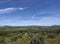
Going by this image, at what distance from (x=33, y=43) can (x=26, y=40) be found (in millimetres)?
3668

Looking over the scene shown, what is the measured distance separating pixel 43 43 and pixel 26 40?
149 inches

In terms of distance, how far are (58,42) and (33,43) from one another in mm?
3981

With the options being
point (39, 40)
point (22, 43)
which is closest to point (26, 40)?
point (22, 43)

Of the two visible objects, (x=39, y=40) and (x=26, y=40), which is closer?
(x=39, y=40)

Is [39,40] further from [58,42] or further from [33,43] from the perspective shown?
[58,42]

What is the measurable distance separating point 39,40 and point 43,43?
3.58 ft

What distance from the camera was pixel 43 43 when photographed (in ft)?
103

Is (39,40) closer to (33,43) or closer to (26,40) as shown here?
(33,43)

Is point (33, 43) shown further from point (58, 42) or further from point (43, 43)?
point (58, 42)

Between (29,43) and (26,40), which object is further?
(26,40)

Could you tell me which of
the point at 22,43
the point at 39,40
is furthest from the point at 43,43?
the point at 22,43

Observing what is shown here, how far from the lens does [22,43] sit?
106 feet

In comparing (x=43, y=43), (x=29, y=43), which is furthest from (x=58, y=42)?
(x=29, y=43)

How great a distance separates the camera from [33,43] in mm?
30656
